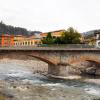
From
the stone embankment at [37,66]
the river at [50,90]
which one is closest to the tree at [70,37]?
the stone embankment at [37,66]

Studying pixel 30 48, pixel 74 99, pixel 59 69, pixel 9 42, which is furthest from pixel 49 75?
pixel 9 42

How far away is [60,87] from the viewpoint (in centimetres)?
4131

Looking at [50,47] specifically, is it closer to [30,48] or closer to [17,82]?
[30,48]

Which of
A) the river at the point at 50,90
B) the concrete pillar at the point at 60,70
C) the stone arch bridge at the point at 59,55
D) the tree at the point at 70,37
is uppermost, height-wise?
the tree at the point at 70,37

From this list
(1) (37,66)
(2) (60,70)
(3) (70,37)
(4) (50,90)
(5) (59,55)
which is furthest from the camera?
(3) (70,37)

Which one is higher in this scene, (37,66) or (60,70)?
(60,70)

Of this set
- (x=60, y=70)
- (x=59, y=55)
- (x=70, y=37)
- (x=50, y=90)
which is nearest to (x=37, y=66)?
(x=70, y=37)

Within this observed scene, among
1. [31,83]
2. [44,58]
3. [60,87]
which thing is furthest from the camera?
[44,58]

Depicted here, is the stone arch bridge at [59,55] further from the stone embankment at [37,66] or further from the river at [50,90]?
the stone embankment at [37,66]

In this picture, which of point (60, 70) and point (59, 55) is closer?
point (60, 70)

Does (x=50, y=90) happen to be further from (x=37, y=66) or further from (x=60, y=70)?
(x=37, y=66)

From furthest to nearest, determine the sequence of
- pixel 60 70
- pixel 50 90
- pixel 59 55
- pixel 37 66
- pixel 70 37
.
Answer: pixel 70 37
pixel 37 66
pixel 59 55
pixel 60 70
pixel 50 90

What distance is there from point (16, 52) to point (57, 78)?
7.82 m

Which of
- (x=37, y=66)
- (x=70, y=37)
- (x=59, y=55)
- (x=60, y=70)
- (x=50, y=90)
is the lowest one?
(x=50, y=90)
